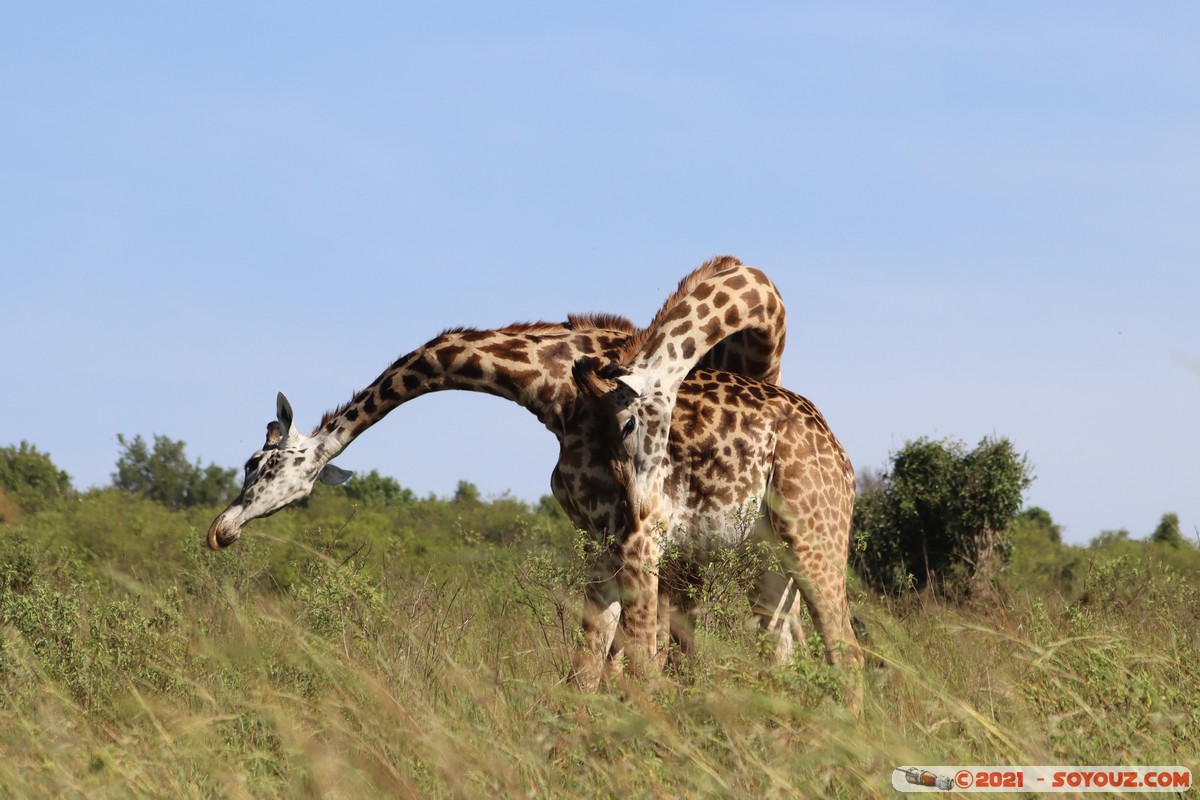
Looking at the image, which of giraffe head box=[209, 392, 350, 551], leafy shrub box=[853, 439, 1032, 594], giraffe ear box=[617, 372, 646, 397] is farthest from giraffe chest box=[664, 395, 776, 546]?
leafy shrub box=[853, 439, 1032, 594]

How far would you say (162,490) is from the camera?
34812 mm

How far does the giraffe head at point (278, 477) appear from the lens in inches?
350

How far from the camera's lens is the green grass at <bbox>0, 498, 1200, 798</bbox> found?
194 inches

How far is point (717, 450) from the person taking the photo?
8078mm

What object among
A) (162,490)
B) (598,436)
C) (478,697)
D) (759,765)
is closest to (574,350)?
(598,436)

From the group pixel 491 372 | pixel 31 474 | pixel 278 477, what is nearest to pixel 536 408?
pixel 491 372

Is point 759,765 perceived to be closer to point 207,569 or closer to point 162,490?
point 207,569

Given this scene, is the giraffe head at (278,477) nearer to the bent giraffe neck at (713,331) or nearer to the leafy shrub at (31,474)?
the bent giraffe neck at (713,331)

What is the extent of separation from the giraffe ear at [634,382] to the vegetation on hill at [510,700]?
982 mm

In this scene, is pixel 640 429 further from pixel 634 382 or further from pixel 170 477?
pixel 170 477

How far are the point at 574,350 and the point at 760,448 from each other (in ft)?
4.42

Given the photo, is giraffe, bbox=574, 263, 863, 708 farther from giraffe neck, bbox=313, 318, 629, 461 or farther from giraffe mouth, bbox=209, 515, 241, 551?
giraffe mouth, bbox=209, 515, 241, 551

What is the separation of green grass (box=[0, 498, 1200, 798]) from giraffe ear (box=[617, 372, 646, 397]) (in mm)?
1112

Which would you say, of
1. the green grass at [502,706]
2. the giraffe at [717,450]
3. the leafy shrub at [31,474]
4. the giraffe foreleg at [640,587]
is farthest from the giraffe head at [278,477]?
the leafy shrub at [31,474]
